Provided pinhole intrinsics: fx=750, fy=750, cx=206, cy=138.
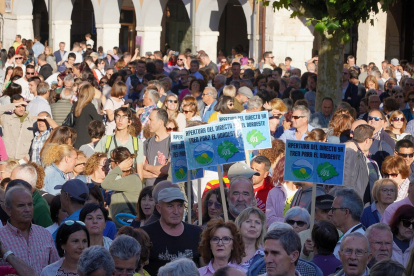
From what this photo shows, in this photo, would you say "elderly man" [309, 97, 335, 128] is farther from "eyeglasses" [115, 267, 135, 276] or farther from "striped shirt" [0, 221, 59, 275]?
"eyeglasses" [115, 267, 135, 276]

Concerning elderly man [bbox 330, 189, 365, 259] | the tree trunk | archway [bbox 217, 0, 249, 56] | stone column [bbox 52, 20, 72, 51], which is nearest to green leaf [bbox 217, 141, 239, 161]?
elderly man [bbox 330, 189, 365, 259]

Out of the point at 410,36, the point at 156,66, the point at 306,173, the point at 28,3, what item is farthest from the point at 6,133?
the point at 28,3

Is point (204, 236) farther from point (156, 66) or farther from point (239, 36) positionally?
point (239, 36)

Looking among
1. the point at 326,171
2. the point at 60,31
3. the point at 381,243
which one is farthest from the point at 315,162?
the point at 60,31

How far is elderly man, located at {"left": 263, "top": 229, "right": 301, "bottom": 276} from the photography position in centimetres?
462

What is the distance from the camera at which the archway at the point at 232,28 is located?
3694cm

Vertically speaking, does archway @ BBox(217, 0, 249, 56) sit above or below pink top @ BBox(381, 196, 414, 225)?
above

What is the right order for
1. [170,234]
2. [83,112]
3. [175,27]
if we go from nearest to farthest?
[170,234], [83,112], [175,27]

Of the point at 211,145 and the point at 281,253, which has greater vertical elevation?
the point at 211,145

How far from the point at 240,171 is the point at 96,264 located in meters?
3.01

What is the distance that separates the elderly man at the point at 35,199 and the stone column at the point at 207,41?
20.7 metres

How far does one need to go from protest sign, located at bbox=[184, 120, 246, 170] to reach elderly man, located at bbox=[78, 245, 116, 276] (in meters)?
2.33

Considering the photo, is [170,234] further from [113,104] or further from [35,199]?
[113,104]

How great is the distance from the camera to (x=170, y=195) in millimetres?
5684
